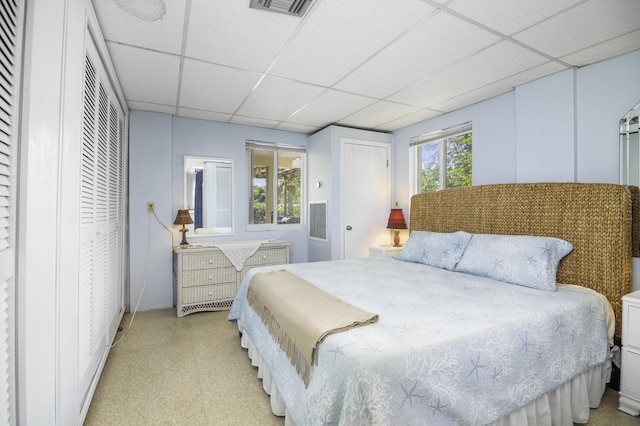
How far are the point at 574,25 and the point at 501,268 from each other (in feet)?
5.48

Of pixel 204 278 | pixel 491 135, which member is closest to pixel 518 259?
pixel 491 135

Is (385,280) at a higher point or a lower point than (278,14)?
lower

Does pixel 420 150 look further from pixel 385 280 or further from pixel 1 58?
pixel 1 58

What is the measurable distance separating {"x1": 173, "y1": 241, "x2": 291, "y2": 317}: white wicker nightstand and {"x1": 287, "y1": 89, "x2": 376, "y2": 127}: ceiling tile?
176 centimetres

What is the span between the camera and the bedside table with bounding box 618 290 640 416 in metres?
1.78

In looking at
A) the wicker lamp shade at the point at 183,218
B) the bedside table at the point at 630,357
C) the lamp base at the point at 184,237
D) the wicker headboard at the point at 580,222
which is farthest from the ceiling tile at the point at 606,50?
the lamp base at the point at 184,237

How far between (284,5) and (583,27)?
6.23ft

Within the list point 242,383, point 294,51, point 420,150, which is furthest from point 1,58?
point 420,150

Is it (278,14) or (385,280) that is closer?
(278,14)

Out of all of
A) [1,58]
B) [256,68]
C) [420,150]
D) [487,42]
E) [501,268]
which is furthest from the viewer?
[420,150]

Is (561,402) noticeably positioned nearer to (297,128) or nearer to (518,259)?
(518,259)

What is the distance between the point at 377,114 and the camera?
146 inches

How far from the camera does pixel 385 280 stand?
7.57 ft

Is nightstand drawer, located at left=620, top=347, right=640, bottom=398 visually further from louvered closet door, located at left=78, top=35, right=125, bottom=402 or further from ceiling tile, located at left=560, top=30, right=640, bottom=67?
louvered closet door, located at left=78, top=35, right=125, bottom=402
